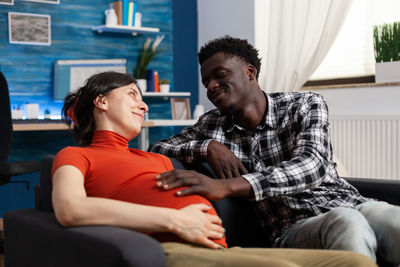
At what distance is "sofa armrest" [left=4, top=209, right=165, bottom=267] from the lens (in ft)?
3.62

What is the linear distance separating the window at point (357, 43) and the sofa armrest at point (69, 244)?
9.79 ft

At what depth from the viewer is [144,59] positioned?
15.5ft

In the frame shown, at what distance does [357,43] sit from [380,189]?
2296mm

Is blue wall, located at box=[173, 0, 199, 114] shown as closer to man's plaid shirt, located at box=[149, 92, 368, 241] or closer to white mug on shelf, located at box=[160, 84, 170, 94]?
white mug on shelf, located at box=[160, 84, 170, 94]

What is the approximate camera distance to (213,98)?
6.35ft

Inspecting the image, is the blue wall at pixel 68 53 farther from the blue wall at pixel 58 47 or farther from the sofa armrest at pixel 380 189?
the sofa armrest at pixel 380 189

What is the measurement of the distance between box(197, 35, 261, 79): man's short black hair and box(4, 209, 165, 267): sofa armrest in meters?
0.87

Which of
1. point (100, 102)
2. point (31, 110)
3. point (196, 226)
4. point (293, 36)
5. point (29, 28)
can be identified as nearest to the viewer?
point (196, 226)

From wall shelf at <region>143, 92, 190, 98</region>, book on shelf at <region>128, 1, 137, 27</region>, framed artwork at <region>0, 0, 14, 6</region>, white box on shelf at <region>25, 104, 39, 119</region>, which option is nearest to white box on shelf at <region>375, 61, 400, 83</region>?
wall shelf at <region>143, 92, 190, 98</region>

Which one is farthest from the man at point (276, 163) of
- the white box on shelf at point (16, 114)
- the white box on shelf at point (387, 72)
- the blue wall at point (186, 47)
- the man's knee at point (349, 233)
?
the blue wall at point (186, 47)

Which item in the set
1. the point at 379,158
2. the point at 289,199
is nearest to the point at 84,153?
the point at 289,199

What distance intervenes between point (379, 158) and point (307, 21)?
1215 millimetres

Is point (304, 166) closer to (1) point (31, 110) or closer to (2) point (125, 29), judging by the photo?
(1) point (31, 110)

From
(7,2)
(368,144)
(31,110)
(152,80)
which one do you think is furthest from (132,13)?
(368,144)
